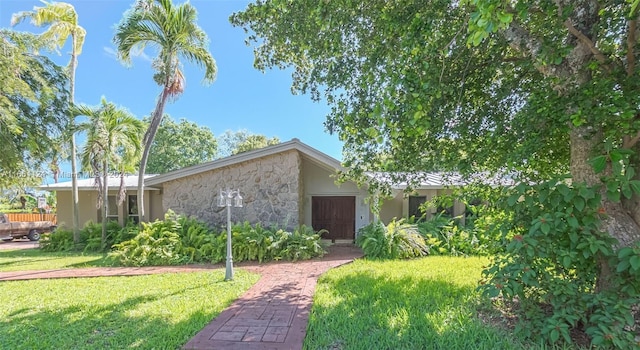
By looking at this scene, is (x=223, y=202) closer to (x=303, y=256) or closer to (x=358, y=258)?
(x=303, y=256)

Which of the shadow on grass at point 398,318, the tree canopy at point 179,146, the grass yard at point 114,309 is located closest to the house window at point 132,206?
the grass yard at point 114,309

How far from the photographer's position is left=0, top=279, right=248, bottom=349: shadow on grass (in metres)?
3.63

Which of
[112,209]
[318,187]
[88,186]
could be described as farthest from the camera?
[112,209]

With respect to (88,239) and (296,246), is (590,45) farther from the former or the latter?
(88,239)

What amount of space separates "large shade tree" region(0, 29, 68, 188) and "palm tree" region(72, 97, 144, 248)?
8.32 feet

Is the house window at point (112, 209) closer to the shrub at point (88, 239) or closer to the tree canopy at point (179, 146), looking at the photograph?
the shrub at point (88, 239)

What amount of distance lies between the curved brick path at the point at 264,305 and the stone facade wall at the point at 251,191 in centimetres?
207

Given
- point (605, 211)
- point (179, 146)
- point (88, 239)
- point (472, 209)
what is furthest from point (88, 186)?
point (605, 211)

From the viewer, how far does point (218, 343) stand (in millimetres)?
3564

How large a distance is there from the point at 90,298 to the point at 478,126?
736 centimetres

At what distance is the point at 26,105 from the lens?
6.57m

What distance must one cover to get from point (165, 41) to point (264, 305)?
28.3 ft

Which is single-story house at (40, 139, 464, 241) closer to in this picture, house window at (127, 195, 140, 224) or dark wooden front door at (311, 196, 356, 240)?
dark wooden front door at (311, 196, 356, 240)

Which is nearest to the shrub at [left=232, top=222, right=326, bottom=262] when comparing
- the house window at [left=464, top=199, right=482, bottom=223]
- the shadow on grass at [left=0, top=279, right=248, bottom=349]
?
the shadow on grass at [left=0, top=279, right=248, bottom=349]
